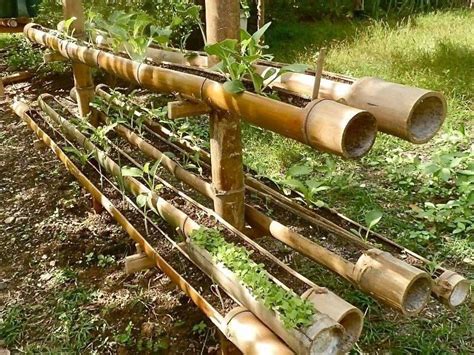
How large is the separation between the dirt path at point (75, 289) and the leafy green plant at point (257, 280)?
0.66 meters

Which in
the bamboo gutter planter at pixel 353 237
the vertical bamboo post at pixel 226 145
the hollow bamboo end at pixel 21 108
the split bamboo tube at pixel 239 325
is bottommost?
the split bamboo tube at pixel 239 325

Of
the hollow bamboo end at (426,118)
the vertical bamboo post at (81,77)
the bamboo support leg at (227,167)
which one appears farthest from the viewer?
the vertical bamboo post at (81,77)

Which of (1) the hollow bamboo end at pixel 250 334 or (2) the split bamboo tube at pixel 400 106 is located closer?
(2) the split bamboo tube at pixel 400 106

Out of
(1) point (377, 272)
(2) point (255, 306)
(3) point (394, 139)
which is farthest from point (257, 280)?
(3) point (394, 139)

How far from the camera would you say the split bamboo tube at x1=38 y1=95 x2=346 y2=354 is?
1473mm

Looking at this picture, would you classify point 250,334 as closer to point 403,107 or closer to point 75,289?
point 403,107

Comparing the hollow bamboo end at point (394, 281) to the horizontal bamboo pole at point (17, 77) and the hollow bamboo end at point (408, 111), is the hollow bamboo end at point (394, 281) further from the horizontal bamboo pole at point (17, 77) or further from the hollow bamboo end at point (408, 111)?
the horizontal bamboo pole at point (17, 77)

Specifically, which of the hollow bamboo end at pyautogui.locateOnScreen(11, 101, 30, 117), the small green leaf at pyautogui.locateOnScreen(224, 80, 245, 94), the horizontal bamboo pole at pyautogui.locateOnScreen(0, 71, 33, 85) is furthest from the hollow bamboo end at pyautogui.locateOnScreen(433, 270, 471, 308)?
the horizontal bamboo pole at pyautogui.locateOnScreen(0, 71, 33, 85)

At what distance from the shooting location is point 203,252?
1.94 metres

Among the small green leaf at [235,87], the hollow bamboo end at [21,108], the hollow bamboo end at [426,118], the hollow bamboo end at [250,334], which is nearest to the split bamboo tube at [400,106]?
the hollow bamboo end at [426,118]

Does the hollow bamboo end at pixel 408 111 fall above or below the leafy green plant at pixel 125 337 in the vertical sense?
above

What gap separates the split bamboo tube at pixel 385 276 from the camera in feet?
5.37

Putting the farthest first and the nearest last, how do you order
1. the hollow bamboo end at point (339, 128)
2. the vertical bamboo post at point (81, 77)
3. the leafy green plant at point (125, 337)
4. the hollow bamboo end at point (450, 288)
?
the vertical bamboo post at point (81, 77) < the leafy green plant at point (125, 337) < the hollow bamboo end at point (450, 288) < the hollow bamboo end at point (339, 128)

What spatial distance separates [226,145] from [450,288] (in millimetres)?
978
